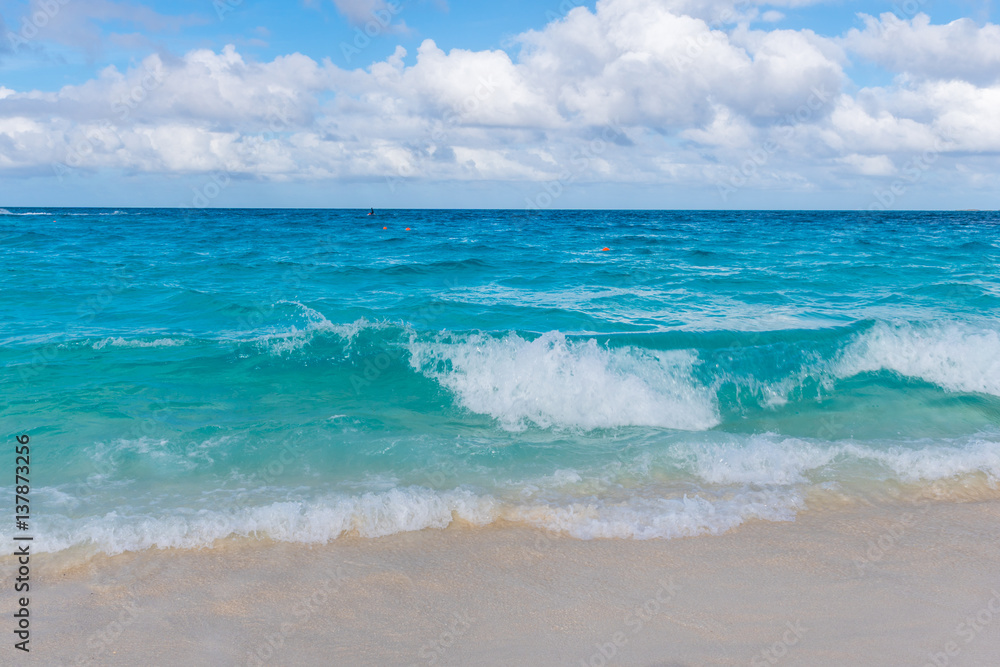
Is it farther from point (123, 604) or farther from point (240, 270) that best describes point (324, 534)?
point (240, 270)

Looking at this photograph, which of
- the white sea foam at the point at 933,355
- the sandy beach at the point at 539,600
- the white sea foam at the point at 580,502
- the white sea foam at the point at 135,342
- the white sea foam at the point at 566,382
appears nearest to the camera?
the sandy beach at the point at 539,600

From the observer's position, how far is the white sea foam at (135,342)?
10.8m

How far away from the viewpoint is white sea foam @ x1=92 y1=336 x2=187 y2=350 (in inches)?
423

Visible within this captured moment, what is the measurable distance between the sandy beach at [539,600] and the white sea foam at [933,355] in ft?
17.3

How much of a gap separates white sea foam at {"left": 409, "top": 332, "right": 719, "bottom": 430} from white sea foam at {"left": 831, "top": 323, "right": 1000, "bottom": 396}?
3.16 m

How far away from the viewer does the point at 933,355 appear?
10.1 meters

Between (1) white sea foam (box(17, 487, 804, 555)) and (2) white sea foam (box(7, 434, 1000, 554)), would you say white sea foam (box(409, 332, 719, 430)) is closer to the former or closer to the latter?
(2) white sea foam (box(7, 434, 1000, 554))

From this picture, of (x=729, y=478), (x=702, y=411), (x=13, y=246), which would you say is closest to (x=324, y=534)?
(x=729, y=478)

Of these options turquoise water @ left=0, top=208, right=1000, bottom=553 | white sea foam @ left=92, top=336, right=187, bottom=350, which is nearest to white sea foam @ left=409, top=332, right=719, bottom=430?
turquoise water @ left=0, top=208, right=1000, bottom=553

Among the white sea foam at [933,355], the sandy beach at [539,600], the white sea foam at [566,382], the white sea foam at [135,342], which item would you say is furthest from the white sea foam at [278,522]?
the white sea foam at [933,355]

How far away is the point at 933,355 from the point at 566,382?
673cm

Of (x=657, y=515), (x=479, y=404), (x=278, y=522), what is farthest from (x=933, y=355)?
(x=278, y=522)

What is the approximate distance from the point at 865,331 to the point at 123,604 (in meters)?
12.1

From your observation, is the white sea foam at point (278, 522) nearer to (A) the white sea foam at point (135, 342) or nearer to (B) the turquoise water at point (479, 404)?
(B) the turquoise water at point (479, 404)
